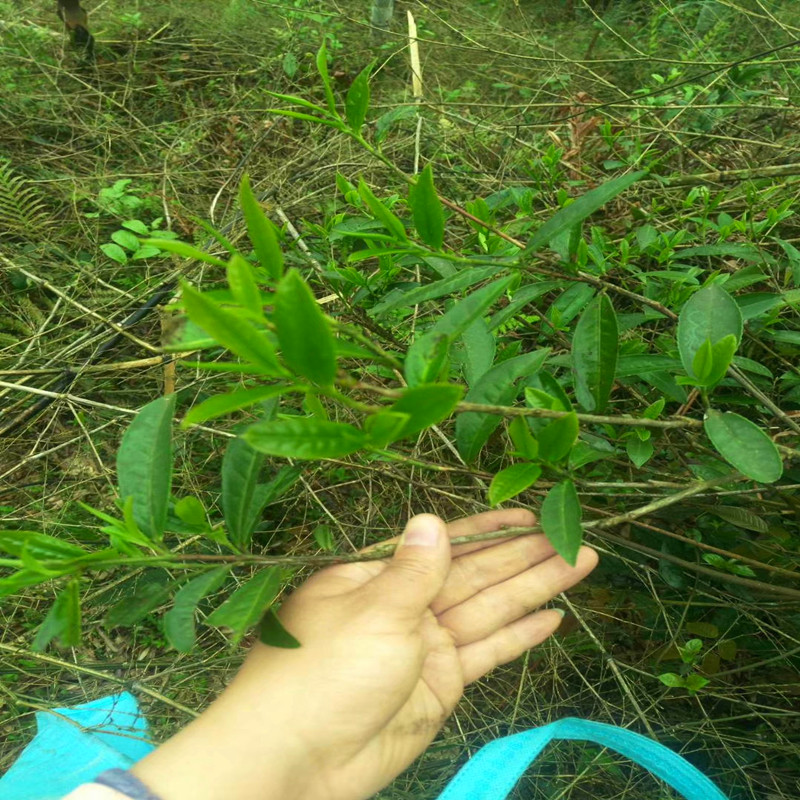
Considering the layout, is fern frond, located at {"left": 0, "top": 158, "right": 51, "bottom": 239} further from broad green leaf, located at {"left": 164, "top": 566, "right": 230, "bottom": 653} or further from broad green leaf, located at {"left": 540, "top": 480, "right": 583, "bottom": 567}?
broad green leaf, located at {"left": 540, "top": 480, "right": 583, "bottom": 567}

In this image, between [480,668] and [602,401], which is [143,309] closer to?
[480,668]

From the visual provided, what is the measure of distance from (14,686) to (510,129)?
281 centimetres

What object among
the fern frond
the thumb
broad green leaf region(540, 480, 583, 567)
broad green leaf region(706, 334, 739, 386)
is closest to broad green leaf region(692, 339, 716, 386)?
broad green leaf region(706, 334, 739, 386)

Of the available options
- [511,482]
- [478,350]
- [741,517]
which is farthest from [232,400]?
[741,517]

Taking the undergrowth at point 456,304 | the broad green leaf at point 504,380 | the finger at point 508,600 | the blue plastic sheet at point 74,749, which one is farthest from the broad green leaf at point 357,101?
the blue plastic sheet at point 74,749

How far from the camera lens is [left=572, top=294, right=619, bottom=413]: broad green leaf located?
1049mm

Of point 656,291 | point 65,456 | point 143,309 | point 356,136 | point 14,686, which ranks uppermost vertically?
point 356,136

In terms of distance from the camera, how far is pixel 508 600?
1.46 m

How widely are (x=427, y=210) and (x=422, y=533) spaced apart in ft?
1.87

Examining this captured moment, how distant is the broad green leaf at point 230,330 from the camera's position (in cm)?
60

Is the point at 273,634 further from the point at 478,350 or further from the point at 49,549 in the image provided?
the point at 478,350

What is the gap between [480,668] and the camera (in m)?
1.51

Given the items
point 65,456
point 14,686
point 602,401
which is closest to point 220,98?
point 65,456

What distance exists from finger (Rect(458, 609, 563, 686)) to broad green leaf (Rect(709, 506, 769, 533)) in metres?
0.47
